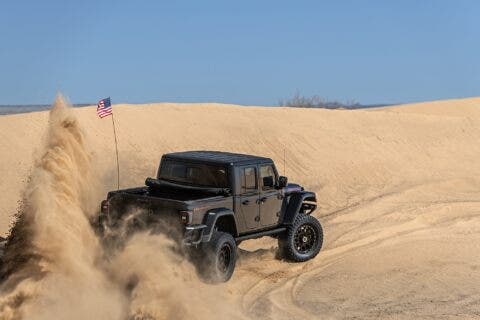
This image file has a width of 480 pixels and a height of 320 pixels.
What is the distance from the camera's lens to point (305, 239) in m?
12.0

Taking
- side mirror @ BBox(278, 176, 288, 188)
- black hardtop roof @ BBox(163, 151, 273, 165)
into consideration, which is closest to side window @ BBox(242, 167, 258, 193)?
black hardtop roof @ BBox(163, 151, 273, 165)

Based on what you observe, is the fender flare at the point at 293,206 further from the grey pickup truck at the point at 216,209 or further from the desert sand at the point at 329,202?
the desert sand at the point at 329,202

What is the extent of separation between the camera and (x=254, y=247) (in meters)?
13.2

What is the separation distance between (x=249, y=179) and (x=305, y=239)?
1929 millimetres

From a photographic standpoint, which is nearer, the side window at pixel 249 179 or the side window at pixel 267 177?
the side window at pixel 249 179

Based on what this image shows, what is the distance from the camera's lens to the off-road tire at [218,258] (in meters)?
9.71

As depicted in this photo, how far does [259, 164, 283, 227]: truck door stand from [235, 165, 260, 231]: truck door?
0.14m

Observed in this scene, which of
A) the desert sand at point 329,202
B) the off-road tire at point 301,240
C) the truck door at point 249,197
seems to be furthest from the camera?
the off-road tire at point 301,240

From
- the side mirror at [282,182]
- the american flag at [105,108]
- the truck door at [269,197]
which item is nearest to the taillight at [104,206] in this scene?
the truck door at [269,197]

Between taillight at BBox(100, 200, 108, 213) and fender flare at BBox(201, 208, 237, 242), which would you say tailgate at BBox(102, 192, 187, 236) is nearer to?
taillight at BBox(100, 200, 108, 213)

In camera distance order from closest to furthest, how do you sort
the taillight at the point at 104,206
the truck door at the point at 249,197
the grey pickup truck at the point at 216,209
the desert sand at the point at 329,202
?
the desert sand at the point at 329,202
the grey pickup truck at the point at 216,209
the taillight at the point at 104,206
the truck door at the point at 249,197

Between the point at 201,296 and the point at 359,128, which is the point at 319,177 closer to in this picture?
the point at 359,128

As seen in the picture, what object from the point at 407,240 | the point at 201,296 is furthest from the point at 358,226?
the point at 201,296

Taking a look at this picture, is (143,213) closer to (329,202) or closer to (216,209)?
(216,209)
